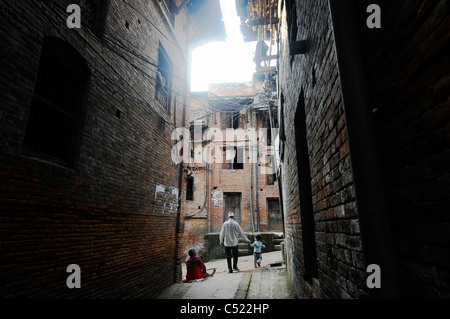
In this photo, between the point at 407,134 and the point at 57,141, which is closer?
the point at 407,134

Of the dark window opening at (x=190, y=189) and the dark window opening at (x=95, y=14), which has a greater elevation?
the dark window opening at (x=95, y=14)

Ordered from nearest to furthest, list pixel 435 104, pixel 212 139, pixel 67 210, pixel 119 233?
pixel 435 104
pixel 67 210
pixel 119 233
pixel 212 139

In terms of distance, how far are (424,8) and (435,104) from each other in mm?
376

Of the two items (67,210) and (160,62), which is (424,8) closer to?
(67,210)

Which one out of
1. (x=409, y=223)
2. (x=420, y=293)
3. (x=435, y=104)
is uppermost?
(x=435, y=104)

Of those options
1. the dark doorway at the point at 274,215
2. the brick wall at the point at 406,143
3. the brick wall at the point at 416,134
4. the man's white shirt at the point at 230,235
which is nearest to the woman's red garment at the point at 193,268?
the man's white shirt at the point at 230,235

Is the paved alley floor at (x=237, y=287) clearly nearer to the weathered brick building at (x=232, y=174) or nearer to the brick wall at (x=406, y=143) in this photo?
the brick wall at (x=406, y=143)

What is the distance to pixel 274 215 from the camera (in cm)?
1780

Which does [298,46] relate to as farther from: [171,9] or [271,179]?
[271,179]

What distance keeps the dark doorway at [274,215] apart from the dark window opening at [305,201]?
565 inches

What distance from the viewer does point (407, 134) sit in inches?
42.2

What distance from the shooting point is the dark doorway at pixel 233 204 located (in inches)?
715

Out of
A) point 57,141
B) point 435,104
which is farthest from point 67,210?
point 435,104

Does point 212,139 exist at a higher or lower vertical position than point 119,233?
higher
